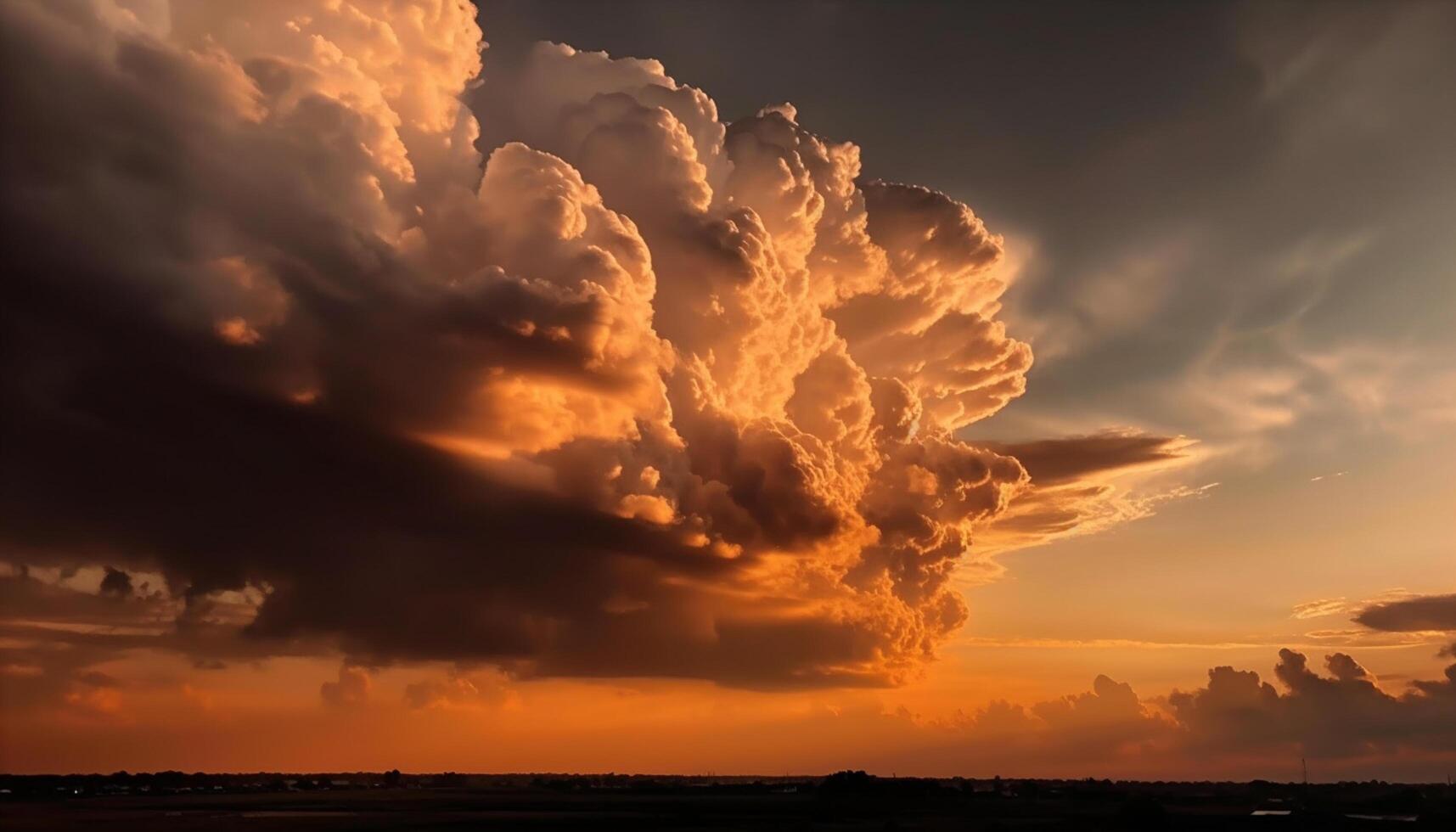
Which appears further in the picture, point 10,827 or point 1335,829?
point 1335,829

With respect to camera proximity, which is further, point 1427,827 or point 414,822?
point 1427,827

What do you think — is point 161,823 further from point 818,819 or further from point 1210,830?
point 1210,830

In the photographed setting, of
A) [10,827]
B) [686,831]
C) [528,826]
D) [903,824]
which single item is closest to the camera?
[10,827]

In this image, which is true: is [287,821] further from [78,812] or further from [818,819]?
[818,819]

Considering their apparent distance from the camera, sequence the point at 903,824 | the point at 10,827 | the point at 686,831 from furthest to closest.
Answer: the point at 903,824 < the point at 686,831 < the point at 10,827

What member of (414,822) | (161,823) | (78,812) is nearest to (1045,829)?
(414,822)

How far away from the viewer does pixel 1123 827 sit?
179875 mm

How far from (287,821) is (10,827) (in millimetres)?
41281

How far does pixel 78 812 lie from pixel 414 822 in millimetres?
68162

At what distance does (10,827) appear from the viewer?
148250mm

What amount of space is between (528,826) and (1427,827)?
509 ft

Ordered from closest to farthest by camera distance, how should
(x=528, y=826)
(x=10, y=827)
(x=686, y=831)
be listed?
(x=10, y=827)
(x=686, y=831)
(x=528, y=826)

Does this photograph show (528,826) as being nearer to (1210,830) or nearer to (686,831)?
(686,831)

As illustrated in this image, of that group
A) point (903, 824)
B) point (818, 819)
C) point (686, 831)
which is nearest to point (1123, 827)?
point (903, 824)
